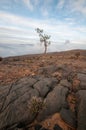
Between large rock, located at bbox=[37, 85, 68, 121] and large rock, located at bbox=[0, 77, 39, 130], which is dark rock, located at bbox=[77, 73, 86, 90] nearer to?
large rock, located at bbox=[37, 85, 68, 121]

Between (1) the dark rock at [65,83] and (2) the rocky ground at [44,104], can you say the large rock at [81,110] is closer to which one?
(2) the rocky ground at [44,104]

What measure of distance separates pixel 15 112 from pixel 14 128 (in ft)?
3.49

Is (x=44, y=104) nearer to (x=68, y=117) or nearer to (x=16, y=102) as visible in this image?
(x=68, y=117)

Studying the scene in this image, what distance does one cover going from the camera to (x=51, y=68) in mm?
15688

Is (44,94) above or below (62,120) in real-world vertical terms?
above

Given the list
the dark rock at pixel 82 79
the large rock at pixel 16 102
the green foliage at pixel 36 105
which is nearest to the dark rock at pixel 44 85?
the large rock at pixel 16 102

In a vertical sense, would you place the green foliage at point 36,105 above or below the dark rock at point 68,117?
above

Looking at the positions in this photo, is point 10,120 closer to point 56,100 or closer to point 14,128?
point 14,128

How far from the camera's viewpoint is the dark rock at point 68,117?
8.14 meters

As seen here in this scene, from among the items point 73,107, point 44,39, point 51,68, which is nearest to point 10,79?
point 51,68

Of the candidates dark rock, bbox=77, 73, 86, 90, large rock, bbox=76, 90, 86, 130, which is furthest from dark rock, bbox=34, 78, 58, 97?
large rock, bbox=76, 90, 86, 130

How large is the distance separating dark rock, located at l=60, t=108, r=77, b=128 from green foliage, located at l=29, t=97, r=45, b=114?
1289 mm

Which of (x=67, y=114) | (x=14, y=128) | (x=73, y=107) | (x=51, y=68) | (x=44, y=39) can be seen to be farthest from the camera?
(x=44, y=39)

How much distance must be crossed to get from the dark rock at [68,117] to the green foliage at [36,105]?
1.29m
